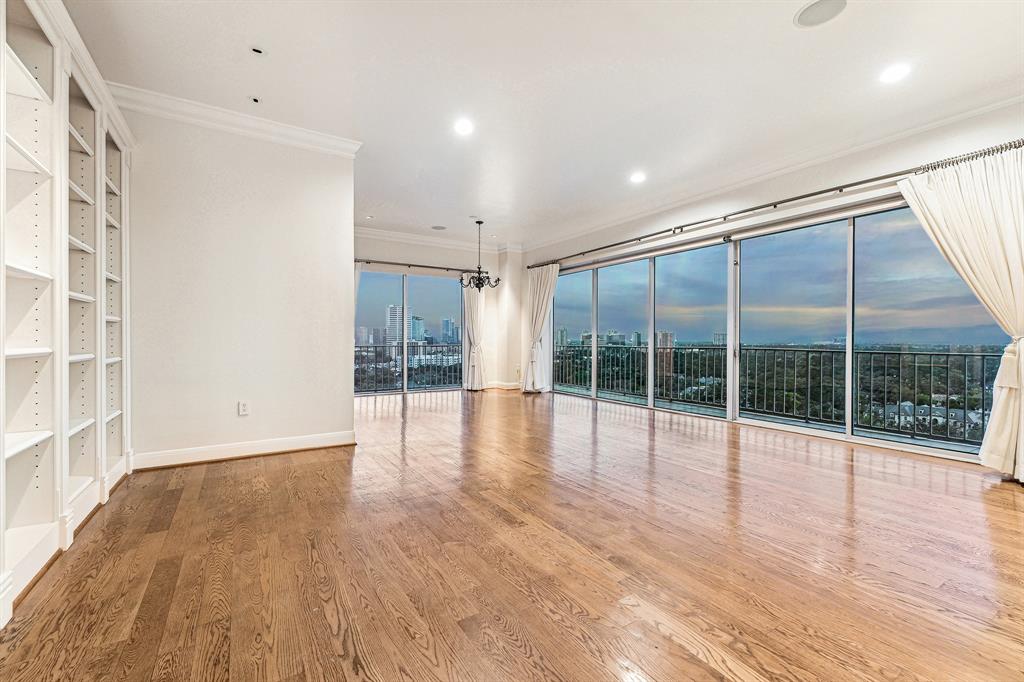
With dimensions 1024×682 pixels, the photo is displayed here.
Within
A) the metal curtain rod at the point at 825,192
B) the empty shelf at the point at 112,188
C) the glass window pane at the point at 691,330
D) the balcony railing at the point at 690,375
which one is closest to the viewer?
the empty shelf at the point at 112,188

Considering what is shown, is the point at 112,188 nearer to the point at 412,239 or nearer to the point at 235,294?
the point at 235,294

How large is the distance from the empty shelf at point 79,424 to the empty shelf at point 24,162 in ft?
3.99

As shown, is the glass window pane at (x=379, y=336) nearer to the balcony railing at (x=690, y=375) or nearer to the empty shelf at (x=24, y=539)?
the balcony railing at (x=690, y=375)

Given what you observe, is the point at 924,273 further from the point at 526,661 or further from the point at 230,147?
the point at 230,147

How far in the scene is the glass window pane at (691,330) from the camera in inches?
228

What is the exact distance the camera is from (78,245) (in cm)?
245

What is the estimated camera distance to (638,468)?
3.46 meters

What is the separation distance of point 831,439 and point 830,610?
3.44 metres

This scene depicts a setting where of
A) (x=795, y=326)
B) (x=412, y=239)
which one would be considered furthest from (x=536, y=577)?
(x=412, y=239)

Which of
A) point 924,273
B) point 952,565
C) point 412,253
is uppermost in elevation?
point 412,253

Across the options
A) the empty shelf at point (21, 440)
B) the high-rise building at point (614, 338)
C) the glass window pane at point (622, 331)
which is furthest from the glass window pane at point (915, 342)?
the empty shelf at point (21, 440)

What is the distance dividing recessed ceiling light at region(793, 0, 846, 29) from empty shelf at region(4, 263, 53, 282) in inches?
151

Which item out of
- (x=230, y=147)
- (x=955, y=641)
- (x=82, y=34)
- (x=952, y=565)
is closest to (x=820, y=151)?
(x=952, y=565)

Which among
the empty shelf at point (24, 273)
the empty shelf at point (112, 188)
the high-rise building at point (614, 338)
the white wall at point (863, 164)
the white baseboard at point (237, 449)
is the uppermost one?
the white wall at point (863, 164)
